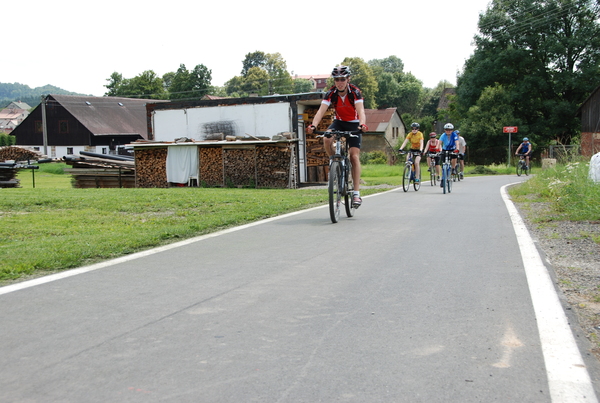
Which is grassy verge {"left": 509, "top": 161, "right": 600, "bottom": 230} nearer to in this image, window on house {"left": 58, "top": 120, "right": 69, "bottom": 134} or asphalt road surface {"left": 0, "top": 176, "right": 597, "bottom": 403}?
asphalt road surface {"left": 0, "top": 176, "right": 597, "bottom": 403}

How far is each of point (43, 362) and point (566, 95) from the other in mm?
54953

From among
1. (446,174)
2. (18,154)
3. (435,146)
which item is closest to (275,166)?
(435,146)

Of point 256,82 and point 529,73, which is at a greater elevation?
point 256,82

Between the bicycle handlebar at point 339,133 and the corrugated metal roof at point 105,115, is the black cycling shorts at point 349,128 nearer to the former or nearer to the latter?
the bicycle handlebar at point 339,133

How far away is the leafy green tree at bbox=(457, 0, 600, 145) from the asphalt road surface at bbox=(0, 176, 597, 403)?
160 ft

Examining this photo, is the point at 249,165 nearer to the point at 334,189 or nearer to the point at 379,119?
the point at 334,189

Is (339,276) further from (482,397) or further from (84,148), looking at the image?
(84,148)

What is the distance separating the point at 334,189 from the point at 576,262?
3.58 meters

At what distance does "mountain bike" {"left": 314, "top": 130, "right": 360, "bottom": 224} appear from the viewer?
8477mm

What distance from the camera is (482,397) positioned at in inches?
107

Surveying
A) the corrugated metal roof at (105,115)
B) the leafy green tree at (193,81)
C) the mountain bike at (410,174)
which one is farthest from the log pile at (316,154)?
the leafy green tree at (193,81)

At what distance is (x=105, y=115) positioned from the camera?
240 feet

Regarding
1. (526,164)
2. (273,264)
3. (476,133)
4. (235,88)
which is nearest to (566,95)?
(476,133)

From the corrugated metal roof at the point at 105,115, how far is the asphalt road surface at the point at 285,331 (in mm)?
67662
